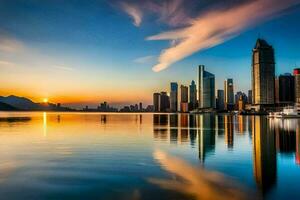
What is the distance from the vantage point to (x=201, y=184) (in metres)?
22.9

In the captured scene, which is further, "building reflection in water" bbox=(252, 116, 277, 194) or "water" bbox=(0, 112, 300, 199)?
"building reflection in water" bbox=(252, 116, 277, 194)

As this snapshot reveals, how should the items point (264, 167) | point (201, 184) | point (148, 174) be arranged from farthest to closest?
point (264, 167), point (148, 174), point (201, 184)

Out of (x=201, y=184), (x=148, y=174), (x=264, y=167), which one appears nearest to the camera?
(x=201, y=184)

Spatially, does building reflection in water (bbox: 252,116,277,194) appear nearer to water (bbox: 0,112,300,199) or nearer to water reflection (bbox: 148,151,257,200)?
water (bbox: 0,112,300,199)

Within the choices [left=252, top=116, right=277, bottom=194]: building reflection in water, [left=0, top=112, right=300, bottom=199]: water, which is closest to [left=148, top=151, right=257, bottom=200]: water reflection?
[left=0, top=112, right=300, bottom=199]: water

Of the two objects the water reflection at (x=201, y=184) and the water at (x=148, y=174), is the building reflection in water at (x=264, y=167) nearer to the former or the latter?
the water at (x=148, y=174)

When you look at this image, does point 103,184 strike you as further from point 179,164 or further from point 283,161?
point 283,161

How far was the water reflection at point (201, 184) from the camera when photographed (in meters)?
19.9

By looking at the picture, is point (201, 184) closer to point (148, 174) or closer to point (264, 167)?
point (148, 174)

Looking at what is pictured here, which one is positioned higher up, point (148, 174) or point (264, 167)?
point (148, 174)

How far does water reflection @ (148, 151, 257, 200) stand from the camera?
19909mm

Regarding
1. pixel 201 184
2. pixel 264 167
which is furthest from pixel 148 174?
pixel 264 167

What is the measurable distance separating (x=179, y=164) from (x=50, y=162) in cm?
1282

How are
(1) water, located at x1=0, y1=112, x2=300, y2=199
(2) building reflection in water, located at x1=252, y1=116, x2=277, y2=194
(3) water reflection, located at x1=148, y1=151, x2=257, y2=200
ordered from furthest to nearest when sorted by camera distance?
1. (2) building reflection in water, located at x1=252, y1=116, x2=277, y2=194
2. (1) water, located at x1=0, y1=112, x2=300, y2=199
3. (3) water reflection, located at x1=148, y1=151, x2=257, y2=200
